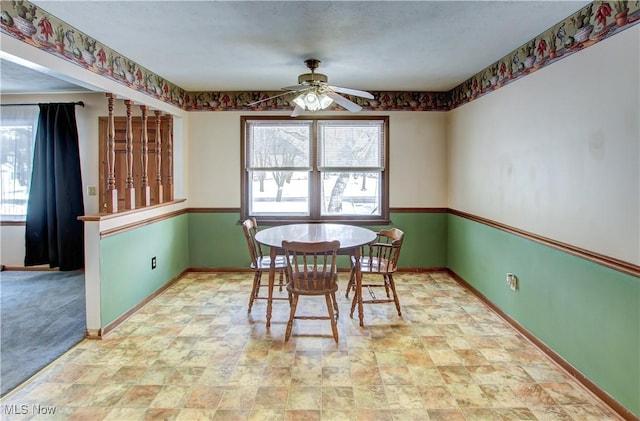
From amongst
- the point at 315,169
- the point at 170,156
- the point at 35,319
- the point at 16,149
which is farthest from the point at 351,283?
the point at 16,149

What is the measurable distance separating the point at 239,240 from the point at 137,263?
1.55 metres

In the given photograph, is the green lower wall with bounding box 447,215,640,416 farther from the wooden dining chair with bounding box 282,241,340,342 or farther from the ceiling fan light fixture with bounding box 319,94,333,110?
the ceiling fan light fixture with bounding box 319,94,333,110

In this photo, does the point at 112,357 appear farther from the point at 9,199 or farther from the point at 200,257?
the point at 9,199

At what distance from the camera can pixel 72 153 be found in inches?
195

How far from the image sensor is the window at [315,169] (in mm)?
5023

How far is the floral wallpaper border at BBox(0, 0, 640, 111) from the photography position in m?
2.23

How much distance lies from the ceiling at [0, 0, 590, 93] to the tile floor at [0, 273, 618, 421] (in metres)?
2.36

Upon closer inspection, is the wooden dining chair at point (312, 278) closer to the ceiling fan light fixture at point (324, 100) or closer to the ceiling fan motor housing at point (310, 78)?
the ceiling fan light fixture at point (324, 100)

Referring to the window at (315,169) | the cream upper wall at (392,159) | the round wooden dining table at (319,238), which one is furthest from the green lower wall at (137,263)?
the round wooden dining table at (319,238)

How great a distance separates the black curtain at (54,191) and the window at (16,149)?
15 cm

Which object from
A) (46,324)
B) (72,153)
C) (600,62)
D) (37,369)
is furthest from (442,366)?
(72,153)

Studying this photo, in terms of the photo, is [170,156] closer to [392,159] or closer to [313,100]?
[313,100]

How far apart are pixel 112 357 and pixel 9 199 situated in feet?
11.9

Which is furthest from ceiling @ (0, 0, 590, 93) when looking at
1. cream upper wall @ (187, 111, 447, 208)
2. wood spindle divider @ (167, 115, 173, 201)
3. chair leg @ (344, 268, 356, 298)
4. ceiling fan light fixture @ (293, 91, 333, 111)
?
chair leg @ (344, 268, 356, 298)
